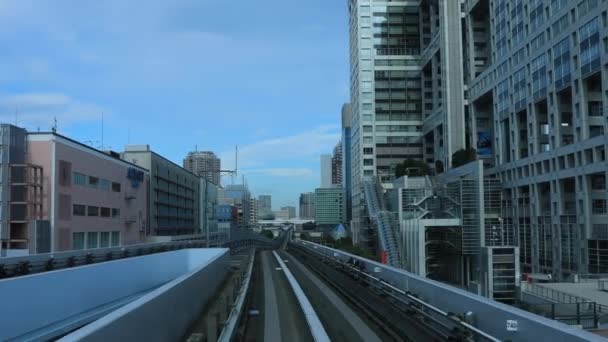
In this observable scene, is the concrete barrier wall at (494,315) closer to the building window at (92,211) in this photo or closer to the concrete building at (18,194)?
the concrete building at (18,194)

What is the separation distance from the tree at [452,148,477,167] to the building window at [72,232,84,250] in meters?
49.7

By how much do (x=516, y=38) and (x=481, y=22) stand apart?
23.2 metres

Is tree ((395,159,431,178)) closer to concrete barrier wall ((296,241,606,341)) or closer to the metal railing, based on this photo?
the metal railing

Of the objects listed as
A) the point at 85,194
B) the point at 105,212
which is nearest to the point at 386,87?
the point at 105,212

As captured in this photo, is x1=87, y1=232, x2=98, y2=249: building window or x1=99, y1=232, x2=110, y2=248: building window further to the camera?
x1=99, y1=232, x2=110, y2=248: building window

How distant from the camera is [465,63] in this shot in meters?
90.3

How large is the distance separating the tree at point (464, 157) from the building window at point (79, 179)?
48715 mm

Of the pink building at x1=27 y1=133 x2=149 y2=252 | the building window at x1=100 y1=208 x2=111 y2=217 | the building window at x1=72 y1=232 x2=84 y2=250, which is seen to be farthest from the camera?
the building window at x1=100 y1=208 x2=111 y2=217

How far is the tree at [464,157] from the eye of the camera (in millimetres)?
78312

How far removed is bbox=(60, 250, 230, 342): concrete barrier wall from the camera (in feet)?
20.2

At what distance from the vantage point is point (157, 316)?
350 inches

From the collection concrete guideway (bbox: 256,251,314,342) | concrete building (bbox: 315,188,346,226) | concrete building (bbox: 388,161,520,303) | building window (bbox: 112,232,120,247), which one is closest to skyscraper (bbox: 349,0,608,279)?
concrete building (bbox: 388,161,520,303)

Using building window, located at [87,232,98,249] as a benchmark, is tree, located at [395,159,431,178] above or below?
above

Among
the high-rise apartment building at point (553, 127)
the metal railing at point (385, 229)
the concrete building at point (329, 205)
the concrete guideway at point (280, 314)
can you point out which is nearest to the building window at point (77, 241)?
the metal railing at point (385, 229)
